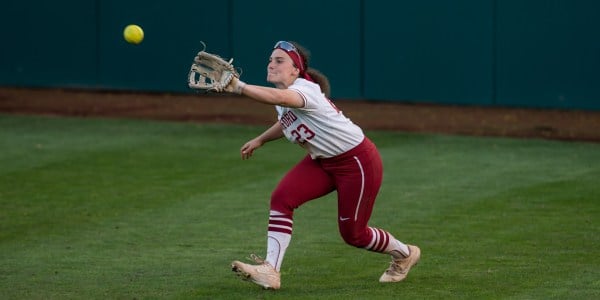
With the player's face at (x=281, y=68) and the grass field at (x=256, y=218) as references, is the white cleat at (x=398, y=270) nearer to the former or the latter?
the grass field at (x=256, y=218)

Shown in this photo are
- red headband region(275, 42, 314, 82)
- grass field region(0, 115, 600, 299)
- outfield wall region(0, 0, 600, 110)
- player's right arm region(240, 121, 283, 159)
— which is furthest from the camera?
outfield wall region(0, 0, 600, 110)

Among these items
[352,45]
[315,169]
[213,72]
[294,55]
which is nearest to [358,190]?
[315,169]

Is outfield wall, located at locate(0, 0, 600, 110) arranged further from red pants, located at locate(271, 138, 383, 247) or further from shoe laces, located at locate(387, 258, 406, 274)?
red pants, located at locate(271, 138, 383, 247)

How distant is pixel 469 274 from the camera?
26.1 ft

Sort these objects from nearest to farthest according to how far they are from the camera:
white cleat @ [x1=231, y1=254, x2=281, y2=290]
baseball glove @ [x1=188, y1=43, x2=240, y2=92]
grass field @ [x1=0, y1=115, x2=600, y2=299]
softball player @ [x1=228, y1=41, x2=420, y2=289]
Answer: baseball glove @ [x1=188, y1=43, x2=240, y2=92] → white cleat @ [x1=231, y1=254, x2=281, y2=290] → softball player @ [x1=228, y1=41, x2=420, y2=289] → grass field @ [x1=0, y1=115, x2=600, y2=299]

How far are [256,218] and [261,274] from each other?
110 inches

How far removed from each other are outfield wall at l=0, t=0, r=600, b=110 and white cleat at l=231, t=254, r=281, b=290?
1003 centimetres

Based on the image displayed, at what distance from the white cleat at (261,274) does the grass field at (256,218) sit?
0.08m

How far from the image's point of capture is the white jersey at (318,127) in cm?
729

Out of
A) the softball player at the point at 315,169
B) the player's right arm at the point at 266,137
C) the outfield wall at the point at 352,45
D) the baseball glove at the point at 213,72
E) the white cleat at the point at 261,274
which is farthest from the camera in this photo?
the outfield wall at the point at 352,45

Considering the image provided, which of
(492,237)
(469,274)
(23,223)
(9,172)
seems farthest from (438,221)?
Answer: (9,172)

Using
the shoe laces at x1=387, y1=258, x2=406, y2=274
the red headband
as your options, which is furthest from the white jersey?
the shoe laces at x1=387, y1=258, x2=406, y2=274

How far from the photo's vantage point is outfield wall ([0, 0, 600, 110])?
16656 mm

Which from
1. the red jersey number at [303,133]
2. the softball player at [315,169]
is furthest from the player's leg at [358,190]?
the red jersey number at [303,133]
